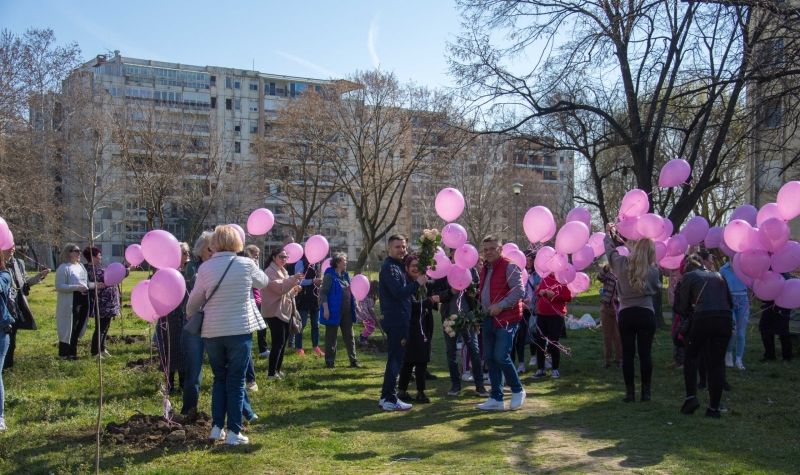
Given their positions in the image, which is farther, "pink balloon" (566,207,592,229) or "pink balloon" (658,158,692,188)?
"pink balloon" (566,207,592,229)

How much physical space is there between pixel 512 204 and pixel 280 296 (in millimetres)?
50100

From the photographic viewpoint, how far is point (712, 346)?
299 inches

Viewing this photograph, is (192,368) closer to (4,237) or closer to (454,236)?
(4,237)

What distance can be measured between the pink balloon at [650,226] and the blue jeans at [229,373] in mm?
4495

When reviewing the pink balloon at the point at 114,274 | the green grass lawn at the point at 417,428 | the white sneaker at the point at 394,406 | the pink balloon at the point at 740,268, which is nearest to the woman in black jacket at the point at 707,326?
the green grass lawn at the point at 417,428

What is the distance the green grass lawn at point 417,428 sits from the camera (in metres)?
5.79

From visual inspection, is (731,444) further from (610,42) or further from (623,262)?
(610,42)

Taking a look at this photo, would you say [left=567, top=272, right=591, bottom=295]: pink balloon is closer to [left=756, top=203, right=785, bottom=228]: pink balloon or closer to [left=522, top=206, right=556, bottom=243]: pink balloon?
[left=522, top=206, right=556, bottom=243]: pink balloon

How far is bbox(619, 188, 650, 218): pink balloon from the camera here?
27.4 ft

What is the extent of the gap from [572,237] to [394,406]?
2.91 metres

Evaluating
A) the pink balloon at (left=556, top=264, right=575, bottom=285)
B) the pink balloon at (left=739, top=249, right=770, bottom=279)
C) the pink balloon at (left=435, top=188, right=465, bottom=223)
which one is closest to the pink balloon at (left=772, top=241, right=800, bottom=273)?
the pink balloon at (left=739, top=249, right=770, bottom=279)

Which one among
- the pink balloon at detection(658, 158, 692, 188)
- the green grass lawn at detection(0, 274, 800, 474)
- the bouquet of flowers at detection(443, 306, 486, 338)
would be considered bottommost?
the green grass lawn at detection(0, 274, 800, 474)

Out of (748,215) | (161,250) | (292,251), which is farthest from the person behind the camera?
(292,251)

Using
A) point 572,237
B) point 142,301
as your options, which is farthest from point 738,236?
point 142,301
